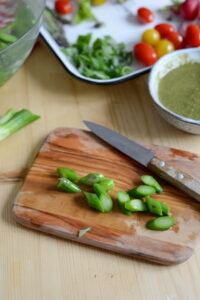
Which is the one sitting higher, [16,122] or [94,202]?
[16,122]

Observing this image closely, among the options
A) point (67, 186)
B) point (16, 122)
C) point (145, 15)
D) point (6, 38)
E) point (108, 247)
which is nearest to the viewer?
point (108, 247)

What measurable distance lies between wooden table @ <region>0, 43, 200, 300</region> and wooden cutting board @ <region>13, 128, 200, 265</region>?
0.15 ft

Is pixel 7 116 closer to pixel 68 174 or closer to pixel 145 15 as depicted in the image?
pixel 68 174

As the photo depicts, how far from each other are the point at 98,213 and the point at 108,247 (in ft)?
0.36

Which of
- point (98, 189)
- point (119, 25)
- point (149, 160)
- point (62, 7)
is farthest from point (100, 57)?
point (98, 189)

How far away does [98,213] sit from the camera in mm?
1276

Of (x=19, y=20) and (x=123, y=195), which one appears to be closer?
(x=123, y=195)

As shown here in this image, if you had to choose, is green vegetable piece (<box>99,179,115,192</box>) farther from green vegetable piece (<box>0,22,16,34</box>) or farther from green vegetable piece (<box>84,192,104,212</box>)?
green vegetable piece (<box>0,22,16,34</box>)

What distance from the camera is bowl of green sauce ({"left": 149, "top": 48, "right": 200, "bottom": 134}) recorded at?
147 cm

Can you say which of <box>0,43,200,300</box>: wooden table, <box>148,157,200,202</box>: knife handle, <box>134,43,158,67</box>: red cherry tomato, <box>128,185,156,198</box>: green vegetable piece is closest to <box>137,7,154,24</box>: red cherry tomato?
<box>134,43,158,67</box>: red cherry tomato

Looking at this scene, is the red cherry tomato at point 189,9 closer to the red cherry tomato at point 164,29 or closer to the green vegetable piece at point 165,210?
the red cherry tomato at point 164,29

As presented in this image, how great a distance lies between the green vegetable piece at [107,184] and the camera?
131 cm

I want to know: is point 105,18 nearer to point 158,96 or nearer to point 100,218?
point 158,96

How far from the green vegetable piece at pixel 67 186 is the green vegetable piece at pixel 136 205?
0.17 metres
